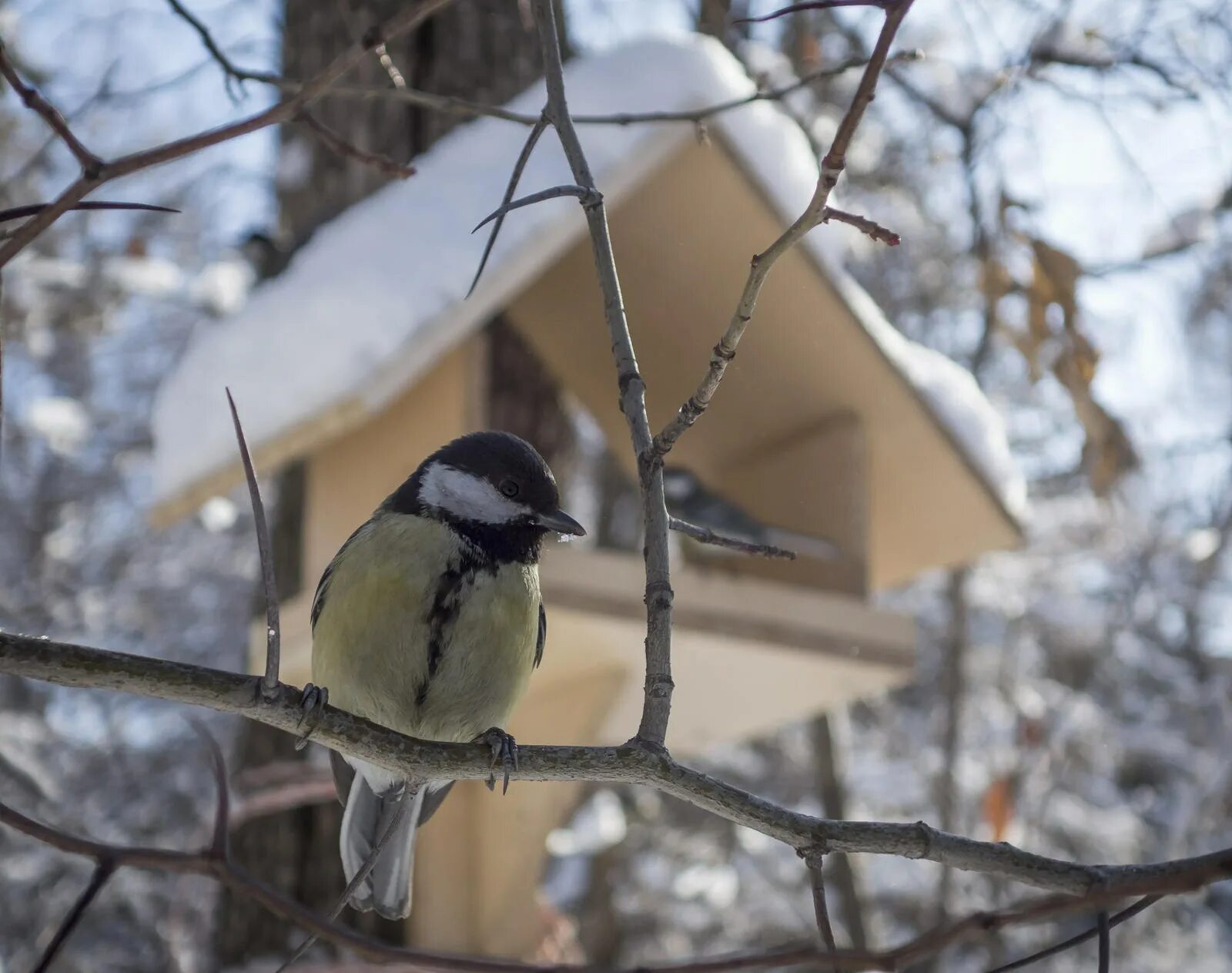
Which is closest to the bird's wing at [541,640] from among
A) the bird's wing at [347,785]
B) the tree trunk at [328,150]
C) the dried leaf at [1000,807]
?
the bird's wing at [347,785]

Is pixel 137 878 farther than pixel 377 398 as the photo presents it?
Yes

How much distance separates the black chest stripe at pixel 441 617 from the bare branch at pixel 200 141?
103 centimetres

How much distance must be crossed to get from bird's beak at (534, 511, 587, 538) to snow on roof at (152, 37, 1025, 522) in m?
0.75

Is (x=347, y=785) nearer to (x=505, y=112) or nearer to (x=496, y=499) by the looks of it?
(x=496, y=499)

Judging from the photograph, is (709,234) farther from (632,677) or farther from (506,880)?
(506,880)

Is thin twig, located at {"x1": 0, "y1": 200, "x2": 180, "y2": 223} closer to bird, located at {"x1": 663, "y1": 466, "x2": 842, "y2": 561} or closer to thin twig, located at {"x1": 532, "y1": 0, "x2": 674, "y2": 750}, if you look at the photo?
thin twig, located at {"x1": 532, "y1": 0, "x2": 674, "y2": 750}

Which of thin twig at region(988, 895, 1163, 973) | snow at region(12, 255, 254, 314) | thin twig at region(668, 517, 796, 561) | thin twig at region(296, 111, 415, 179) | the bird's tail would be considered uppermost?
snow at region(12, 255, 254, 314)

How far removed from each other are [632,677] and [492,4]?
2.56 metres

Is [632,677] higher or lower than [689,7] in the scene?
lower

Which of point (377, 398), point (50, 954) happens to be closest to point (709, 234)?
point (377, 398)

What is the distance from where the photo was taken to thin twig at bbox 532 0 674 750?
1449 millimetres

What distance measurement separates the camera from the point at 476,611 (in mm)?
2230

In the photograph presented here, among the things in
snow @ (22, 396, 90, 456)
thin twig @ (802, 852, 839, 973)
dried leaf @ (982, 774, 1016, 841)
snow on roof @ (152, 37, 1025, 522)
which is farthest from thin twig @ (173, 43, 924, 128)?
snow @ (22, 396, 90, 456)

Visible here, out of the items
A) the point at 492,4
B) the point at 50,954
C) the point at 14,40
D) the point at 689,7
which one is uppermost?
the point at 14,40
